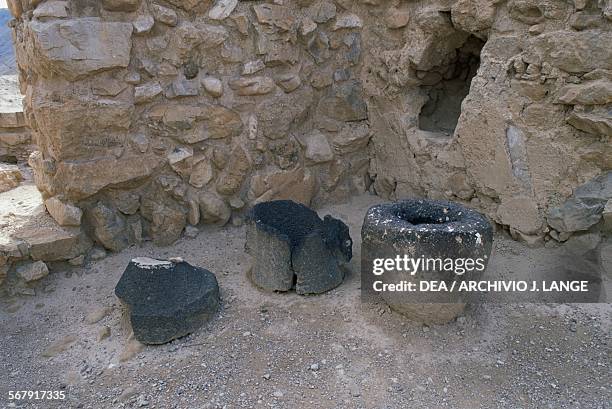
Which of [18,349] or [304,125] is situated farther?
[304,125]

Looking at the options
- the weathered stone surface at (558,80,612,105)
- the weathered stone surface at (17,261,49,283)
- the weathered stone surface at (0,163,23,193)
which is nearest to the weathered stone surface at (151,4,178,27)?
the weathered stone surface at (17,261,49,283)

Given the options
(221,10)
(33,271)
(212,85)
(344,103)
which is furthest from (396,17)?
(33,271)

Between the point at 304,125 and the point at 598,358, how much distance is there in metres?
2.28

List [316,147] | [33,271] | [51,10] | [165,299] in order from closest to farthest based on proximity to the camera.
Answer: [165,299]
[51,10]
[33,271]
[316,147]

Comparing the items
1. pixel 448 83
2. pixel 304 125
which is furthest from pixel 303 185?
pixel 448 83

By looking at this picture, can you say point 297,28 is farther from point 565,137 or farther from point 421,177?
point 565,137

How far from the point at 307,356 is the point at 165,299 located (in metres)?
0.73

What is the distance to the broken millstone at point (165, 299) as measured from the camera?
2.19 meters

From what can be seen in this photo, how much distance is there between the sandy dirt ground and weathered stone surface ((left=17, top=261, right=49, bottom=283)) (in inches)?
3.0

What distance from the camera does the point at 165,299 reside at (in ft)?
7.40

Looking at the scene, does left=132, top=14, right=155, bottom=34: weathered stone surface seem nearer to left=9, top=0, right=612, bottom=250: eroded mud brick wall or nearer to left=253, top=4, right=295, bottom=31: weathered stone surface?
left=9, top=0, right=612, bottom=250: eroded mud brick wall

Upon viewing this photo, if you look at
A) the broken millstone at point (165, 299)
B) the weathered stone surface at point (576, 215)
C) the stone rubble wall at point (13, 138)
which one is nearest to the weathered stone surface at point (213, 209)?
the broken millstone at point (165, 299)

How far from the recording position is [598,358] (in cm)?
208

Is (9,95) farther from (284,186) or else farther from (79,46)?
(284,186)
